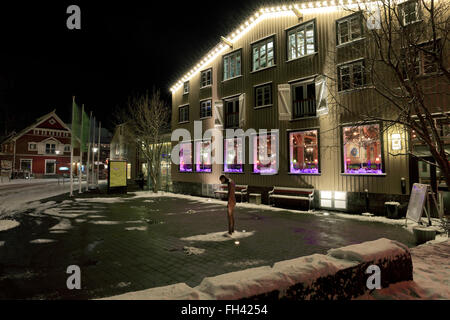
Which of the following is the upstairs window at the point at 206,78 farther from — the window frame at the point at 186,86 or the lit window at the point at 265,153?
the lit window at the point at 265,153

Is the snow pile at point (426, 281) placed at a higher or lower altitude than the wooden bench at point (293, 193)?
lower

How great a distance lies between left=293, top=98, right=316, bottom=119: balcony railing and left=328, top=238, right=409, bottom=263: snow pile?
10.7m

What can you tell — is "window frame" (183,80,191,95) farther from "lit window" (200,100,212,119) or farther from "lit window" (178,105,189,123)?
"lit window" (200,100,212,119)

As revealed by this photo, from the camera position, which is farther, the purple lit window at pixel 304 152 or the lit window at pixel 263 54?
the lit window at pixel 263 54

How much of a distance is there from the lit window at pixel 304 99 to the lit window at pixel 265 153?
1.96m

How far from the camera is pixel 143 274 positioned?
497 centimetres

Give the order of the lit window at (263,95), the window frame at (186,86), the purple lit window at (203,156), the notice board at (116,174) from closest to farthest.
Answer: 1. the lit window at (263,95)
2. the purple lit window at (203,156)
3. the notice board at (116,174)
4. the window frame at (186,86)

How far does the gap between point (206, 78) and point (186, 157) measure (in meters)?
6.90

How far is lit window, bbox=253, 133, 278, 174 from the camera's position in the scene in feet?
50.5

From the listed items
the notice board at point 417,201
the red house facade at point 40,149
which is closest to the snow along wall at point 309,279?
the notice board at point 417,201

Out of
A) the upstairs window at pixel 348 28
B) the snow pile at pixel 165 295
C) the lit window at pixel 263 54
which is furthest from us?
the lit window at pixel 263 54

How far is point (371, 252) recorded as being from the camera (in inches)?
151

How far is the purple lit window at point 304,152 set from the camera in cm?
1383
